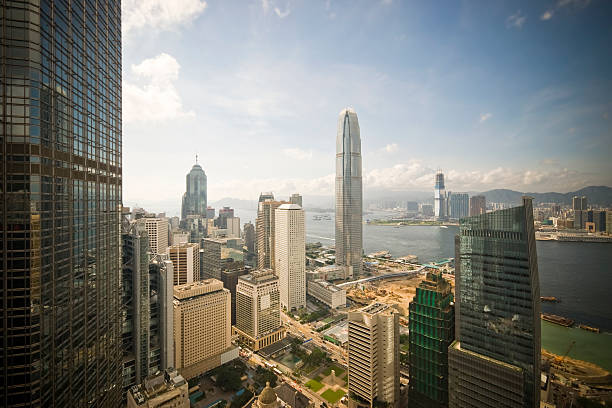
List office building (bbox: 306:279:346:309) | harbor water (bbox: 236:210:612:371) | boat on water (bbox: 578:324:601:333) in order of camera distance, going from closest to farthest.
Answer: harbor water (bbox: 236:210:612:371), boat on water (bbox: 578:324:601:333), office building (bbox: 306:279:346:309)

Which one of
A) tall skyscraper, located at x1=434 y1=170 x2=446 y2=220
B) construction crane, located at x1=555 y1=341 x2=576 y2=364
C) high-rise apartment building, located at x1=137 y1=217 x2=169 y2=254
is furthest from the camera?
tall skyscraper, located at x1=434 y1=170 x2=446 y2=220

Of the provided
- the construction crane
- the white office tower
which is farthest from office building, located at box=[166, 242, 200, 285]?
the construction crane

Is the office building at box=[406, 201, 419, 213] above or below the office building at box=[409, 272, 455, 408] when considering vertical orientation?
above

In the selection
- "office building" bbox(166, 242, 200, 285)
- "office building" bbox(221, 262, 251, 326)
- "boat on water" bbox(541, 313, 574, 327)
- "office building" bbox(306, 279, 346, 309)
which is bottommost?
"office building" bbox(306, 279, 346, 309)

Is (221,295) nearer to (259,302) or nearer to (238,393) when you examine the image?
(259,302)

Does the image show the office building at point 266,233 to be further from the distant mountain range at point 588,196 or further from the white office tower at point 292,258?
the distant mountain range at point 588,196

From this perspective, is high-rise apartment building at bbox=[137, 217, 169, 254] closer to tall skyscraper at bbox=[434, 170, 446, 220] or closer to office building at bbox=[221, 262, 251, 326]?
office building at bbox=[221, 262, 251, 326]
